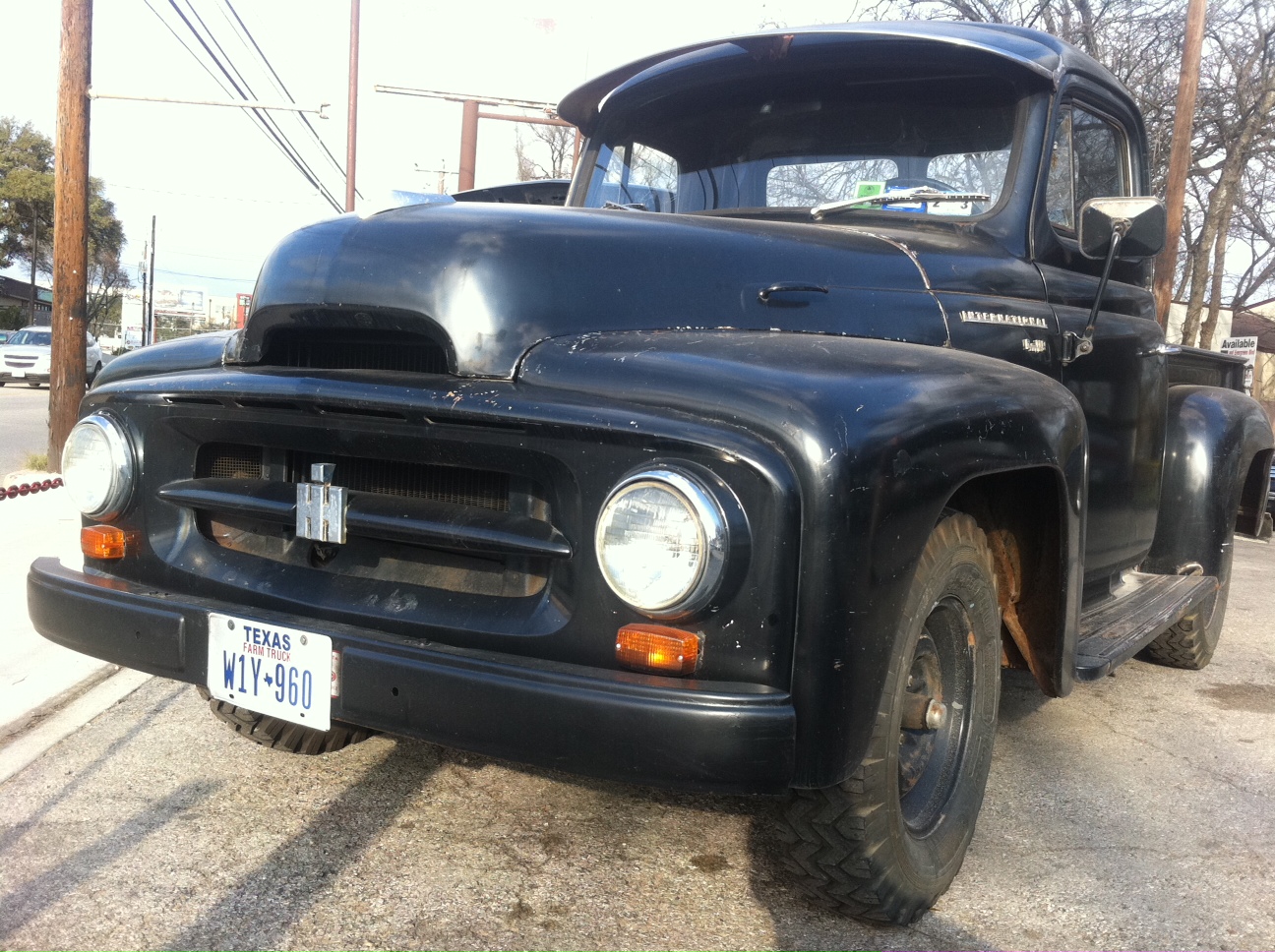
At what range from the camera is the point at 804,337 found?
7.91 ft

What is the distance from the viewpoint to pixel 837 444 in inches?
75.8

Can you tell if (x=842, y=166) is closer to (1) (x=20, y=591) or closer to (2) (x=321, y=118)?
(1) (x=20, y=591)

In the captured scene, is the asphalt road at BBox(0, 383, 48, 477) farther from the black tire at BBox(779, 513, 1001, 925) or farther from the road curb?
the black tire at BBox(779, 513, 1001, 925)

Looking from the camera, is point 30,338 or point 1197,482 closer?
point 1197,482

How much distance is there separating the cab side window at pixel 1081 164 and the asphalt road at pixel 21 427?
32.8ft

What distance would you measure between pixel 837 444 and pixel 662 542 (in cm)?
33

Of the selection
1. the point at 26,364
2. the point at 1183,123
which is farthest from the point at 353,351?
the point at 26,364

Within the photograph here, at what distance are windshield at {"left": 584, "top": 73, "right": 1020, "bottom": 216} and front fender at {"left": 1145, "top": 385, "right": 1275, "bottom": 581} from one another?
4.92ft

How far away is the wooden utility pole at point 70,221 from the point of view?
9992 mm

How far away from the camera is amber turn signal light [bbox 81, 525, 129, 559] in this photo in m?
2.68

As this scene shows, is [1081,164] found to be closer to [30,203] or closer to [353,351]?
[353,351]

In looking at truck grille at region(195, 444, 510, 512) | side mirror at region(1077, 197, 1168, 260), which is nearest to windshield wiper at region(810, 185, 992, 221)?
side mirror at region(1077, 197, 1168, 260)

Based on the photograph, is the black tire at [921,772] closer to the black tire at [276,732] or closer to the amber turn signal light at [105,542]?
the black tire at [276,732]

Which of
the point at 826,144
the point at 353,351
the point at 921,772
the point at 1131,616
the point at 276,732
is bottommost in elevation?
the point at 276,732
